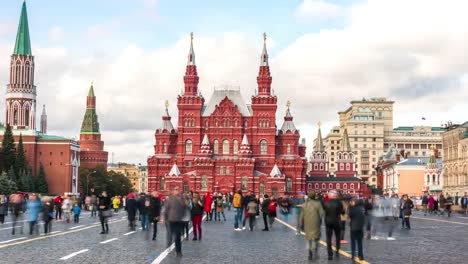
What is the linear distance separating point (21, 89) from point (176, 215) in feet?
480

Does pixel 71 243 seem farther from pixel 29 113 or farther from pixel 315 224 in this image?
pixel 29 113

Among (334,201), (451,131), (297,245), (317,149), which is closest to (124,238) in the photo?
(297,245)

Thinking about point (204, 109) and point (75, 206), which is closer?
point (75, 206)

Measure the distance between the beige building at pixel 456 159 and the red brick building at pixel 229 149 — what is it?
1162 inches

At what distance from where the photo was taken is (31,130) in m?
159

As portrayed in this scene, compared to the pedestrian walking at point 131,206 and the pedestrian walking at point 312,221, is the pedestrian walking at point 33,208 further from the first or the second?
the pedestrian walking at point 312,221

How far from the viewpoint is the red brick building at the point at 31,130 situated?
155 meters

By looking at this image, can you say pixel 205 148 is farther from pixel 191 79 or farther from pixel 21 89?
pixel 21 89

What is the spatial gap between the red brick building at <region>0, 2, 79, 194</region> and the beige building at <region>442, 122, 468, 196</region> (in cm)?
7399

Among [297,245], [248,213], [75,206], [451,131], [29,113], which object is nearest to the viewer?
[297,245]

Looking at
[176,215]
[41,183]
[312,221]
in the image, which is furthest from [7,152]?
[312,221]

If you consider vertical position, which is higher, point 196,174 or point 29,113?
point 29,113

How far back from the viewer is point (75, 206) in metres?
45.8

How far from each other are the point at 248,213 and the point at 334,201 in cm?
1495
